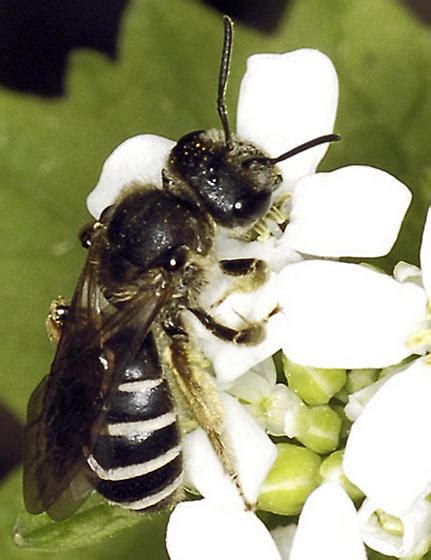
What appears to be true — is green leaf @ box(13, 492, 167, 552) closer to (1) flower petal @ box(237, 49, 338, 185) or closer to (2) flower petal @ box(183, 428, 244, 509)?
(2) flower petal @ box(183, 428, 244, 509)

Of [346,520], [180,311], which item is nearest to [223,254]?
[180,311]

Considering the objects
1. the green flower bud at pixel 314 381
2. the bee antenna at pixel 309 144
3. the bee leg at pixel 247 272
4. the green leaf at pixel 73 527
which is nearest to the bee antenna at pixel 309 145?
the bee antenna at pixel 309 144

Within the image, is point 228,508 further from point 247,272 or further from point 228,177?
point 228,177

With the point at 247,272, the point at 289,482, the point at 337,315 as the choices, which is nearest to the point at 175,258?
the point at 247,272

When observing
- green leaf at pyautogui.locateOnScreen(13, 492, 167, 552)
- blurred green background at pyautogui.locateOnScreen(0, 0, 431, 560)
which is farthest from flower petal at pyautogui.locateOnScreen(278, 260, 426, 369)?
blurred green background at pyautogui.locateOnScreen(0, 0, 431, 560)

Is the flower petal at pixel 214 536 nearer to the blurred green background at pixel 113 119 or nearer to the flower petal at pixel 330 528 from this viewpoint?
the flower petal at pixel 330 528

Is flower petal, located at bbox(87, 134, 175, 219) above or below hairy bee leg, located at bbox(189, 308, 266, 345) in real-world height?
above

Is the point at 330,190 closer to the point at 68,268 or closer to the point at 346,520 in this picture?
the point at 346,520
